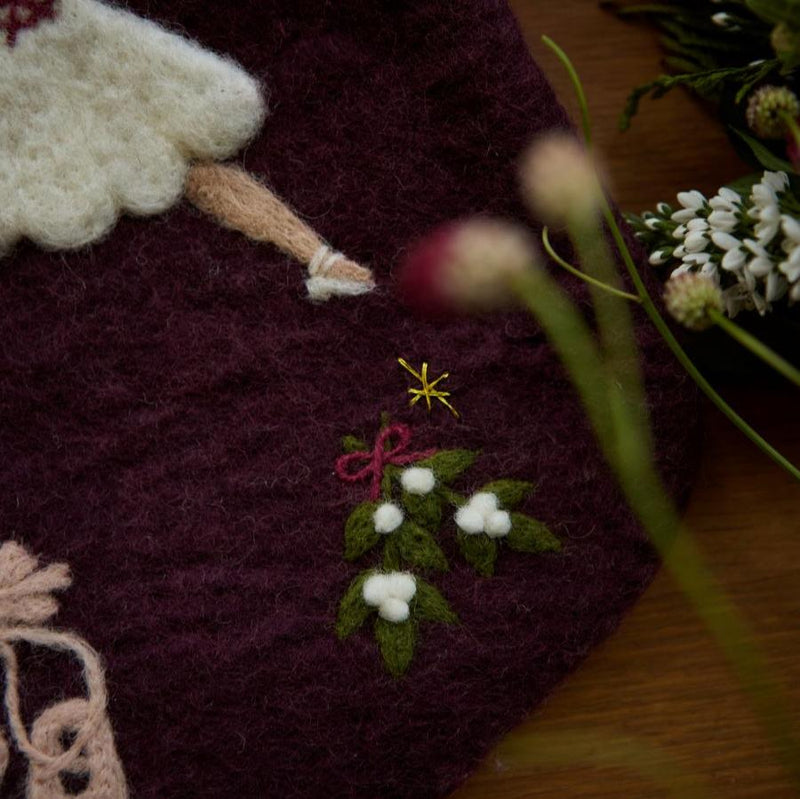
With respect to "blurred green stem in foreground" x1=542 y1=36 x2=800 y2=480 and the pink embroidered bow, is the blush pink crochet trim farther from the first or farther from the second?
"blurred green stem in foreground" x1=542 y1=36 x2=800 y2=480

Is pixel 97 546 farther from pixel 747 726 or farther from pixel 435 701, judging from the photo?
pixel 747 726

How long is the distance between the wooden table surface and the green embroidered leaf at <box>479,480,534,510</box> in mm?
142

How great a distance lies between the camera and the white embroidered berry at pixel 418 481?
0.56m

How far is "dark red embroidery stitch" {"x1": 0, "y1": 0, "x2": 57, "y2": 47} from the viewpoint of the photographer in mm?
549

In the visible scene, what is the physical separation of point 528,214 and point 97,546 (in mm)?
343

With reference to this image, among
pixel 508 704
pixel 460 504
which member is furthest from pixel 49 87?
pixel 508 704

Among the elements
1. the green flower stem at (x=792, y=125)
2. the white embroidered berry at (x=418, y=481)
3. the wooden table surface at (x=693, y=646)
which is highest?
the green flower stem at (x=792, y=125)

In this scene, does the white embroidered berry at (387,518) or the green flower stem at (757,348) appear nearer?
the green flower stem at (757,348)

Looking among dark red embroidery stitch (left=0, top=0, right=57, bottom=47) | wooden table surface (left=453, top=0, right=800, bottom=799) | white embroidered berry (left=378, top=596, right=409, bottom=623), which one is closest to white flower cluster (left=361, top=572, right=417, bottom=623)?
white embroidered berry (left=378, top=596, right=409, bottom=623)

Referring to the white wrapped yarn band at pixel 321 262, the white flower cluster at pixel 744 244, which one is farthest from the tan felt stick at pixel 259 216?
the white flower cluster at pixel 744 244

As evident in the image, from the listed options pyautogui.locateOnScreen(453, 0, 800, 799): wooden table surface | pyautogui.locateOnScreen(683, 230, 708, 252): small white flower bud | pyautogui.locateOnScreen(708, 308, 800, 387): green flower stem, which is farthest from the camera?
pyautogui.locateOnScreen(453, 0, 800, 799): wooden table surface

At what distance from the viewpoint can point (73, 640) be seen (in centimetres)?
54

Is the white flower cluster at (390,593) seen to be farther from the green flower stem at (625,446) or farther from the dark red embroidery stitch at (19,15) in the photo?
the dark red embroidery stitch at (19,15)

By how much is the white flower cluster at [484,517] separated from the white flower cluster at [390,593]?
5 cm
